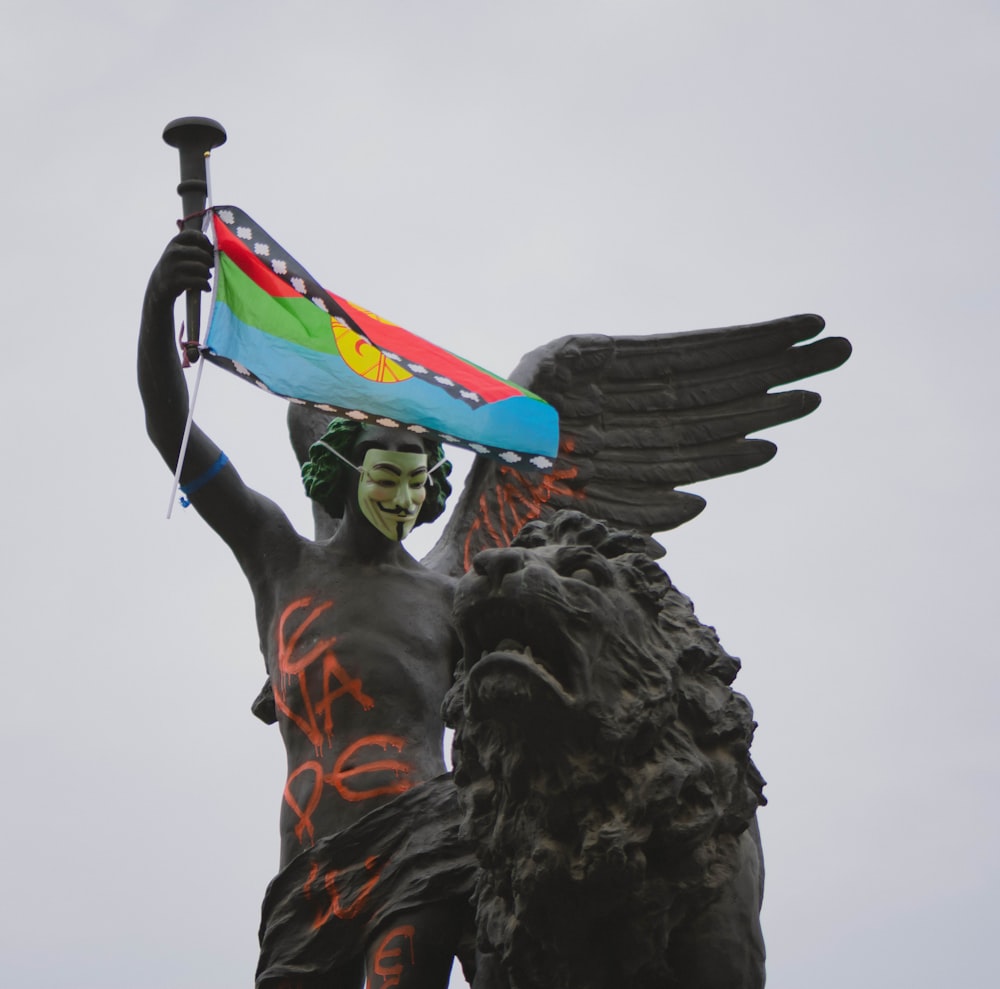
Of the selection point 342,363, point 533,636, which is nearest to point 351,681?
point 342,363

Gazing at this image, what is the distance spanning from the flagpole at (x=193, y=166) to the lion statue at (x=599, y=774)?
2296 millimetres

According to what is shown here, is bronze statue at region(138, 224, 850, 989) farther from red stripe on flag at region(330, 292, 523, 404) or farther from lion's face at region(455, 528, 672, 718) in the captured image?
red stripe on flag at region(330, 292, 523, 404)

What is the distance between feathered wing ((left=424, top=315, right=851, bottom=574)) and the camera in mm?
10258

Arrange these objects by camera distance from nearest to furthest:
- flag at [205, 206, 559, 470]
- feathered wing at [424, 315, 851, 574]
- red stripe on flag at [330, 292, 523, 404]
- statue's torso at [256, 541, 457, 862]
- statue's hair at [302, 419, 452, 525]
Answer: statue's torso at [256, 541, 457, 862]
statue's hair at [302, 419, 452, 525]
flag at [205, 206, 559, 470]
red stripe on flag at [330, 292, 523, 404]
feathered wing at [424, 315, 851, 574]

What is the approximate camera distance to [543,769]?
7.09 m

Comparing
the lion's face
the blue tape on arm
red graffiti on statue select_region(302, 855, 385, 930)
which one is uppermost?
the blue tape on arm

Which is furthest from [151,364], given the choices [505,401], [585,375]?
[585,375]

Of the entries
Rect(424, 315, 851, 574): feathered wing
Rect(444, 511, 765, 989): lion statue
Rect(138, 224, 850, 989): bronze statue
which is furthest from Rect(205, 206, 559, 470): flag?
Rect(444, 511, 765, 989): lion statue

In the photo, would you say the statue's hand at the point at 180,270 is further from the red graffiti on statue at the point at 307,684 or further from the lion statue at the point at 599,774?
the lion statue at the point at 599,774

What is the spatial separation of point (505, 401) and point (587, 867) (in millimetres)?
3090

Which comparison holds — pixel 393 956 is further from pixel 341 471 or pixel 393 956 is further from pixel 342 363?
pixel 342 363

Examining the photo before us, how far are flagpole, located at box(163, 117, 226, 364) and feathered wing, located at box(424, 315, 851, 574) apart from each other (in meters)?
1.50

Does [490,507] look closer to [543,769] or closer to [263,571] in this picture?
[263,571]

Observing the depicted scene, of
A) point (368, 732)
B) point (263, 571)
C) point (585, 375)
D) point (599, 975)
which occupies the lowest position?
point (599, 975)
